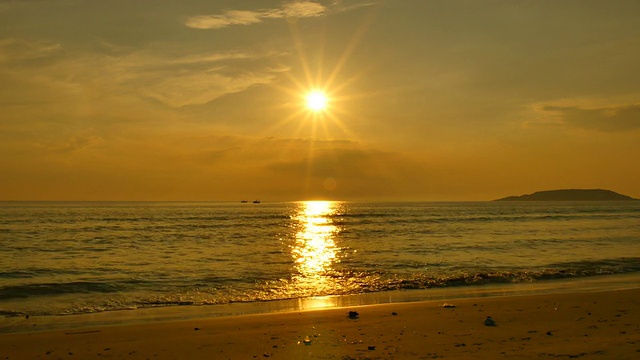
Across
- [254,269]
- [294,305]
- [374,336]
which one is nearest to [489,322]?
[374,336]

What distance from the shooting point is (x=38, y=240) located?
40.3 meters

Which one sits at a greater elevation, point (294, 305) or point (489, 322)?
point (294, 305)

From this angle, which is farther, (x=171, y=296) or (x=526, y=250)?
(x=526, y=250)

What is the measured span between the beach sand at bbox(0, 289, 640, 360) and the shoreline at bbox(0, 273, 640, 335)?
3.55 feet

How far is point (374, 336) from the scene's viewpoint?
1033cm

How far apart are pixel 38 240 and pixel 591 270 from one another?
127 feet

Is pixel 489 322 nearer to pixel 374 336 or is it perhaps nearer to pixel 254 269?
pixel 374 336

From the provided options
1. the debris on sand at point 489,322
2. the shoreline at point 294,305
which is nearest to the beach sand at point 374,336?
the debris on sand at point 489,322

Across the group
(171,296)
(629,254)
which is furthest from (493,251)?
(171,296)

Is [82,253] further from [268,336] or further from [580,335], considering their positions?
[580,335]

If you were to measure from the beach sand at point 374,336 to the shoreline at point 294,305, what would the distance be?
1.08m

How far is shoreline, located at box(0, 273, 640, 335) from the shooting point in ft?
43.8

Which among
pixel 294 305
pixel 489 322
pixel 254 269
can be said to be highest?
pixel 254 269

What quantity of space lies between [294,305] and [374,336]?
19.1ft
